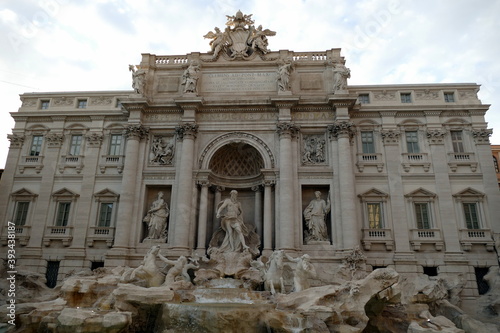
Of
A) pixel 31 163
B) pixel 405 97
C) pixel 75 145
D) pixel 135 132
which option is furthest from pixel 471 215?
pixel 31 163

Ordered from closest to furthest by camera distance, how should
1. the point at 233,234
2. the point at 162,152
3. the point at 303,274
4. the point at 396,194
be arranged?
the point at 303,274 → the point at 233,234 → the point at 396,194 → the point at 162,152

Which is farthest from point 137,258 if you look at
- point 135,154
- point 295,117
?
point 295,117

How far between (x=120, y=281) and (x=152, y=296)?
3613mm

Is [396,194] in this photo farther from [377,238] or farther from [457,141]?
[457,141]

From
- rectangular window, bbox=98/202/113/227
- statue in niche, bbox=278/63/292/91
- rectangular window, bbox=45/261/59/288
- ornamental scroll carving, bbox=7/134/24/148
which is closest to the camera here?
rectangular window, bbox=45/261/59/288

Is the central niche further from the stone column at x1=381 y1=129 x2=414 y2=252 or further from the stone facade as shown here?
the stone column at x1=381 y1=129 x2=414 y2=252

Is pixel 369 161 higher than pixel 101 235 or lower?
higher

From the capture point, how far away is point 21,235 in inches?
888

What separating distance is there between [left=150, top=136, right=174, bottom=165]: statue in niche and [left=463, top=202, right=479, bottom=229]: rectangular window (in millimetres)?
18127

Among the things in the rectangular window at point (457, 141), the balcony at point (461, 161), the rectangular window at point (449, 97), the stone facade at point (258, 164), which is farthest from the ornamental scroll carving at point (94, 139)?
the rectangular window at point (449, 97)

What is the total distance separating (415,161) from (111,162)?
19425 millimetres

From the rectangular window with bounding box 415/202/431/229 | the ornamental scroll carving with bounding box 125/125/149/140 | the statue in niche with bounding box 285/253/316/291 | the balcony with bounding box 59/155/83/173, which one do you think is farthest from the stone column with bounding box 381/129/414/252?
the balcony with bounding box 59/155/83/173

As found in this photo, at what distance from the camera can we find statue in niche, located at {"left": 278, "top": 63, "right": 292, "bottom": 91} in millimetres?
22992

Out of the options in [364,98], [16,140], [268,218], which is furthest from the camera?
[16,140]
